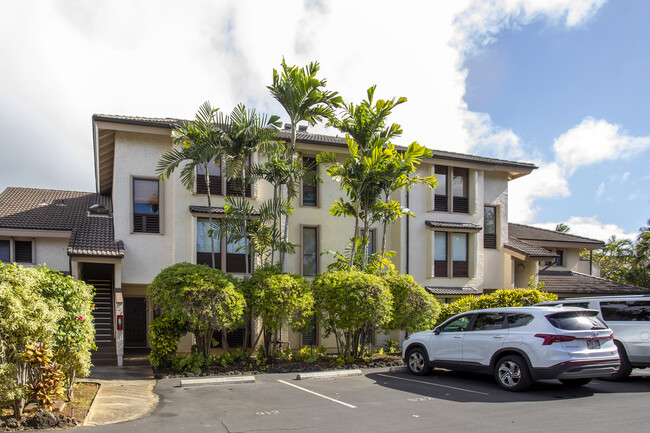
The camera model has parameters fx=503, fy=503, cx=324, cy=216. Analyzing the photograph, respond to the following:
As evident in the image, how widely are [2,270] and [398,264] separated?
1512cm

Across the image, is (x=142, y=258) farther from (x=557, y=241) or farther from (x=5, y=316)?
(x=557, y=241)

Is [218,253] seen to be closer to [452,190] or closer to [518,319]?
[452,190]

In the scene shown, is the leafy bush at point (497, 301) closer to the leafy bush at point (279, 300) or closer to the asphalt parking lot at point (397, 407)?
the asphalt parking lot at point (397, 407)

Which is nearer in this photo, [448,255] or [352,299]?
[352,299]

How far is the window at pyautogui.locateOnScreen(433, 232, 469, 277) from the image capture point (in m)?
21.3

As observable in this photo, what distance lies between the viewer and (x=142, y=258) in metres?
17.0

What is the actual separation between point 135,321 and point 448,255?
514 inches

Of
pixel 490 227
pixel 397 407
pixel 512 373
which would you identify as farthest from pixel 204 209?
pixel 490 227

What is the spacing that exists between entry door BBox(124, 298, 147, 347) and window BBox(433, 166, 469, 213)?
12.6 meters

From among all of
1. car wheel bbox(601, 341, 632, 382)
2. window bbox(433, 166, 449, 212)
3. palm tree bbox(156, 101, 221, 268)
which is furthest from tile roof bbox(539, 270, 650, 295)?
palm tree bbox(156, 101, 221, 268)

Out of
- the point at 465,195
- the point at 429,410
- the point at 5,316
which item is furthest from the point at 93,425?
the point at 465,195

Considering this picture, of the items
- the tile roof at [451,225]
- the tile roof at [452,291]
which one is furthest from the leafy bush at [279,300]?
the tile roof at [451,225]

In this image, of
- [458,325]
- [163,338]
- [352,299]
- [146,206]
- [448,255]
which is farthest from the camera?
[448,255]

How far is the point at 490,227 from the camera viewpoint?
904 inches
